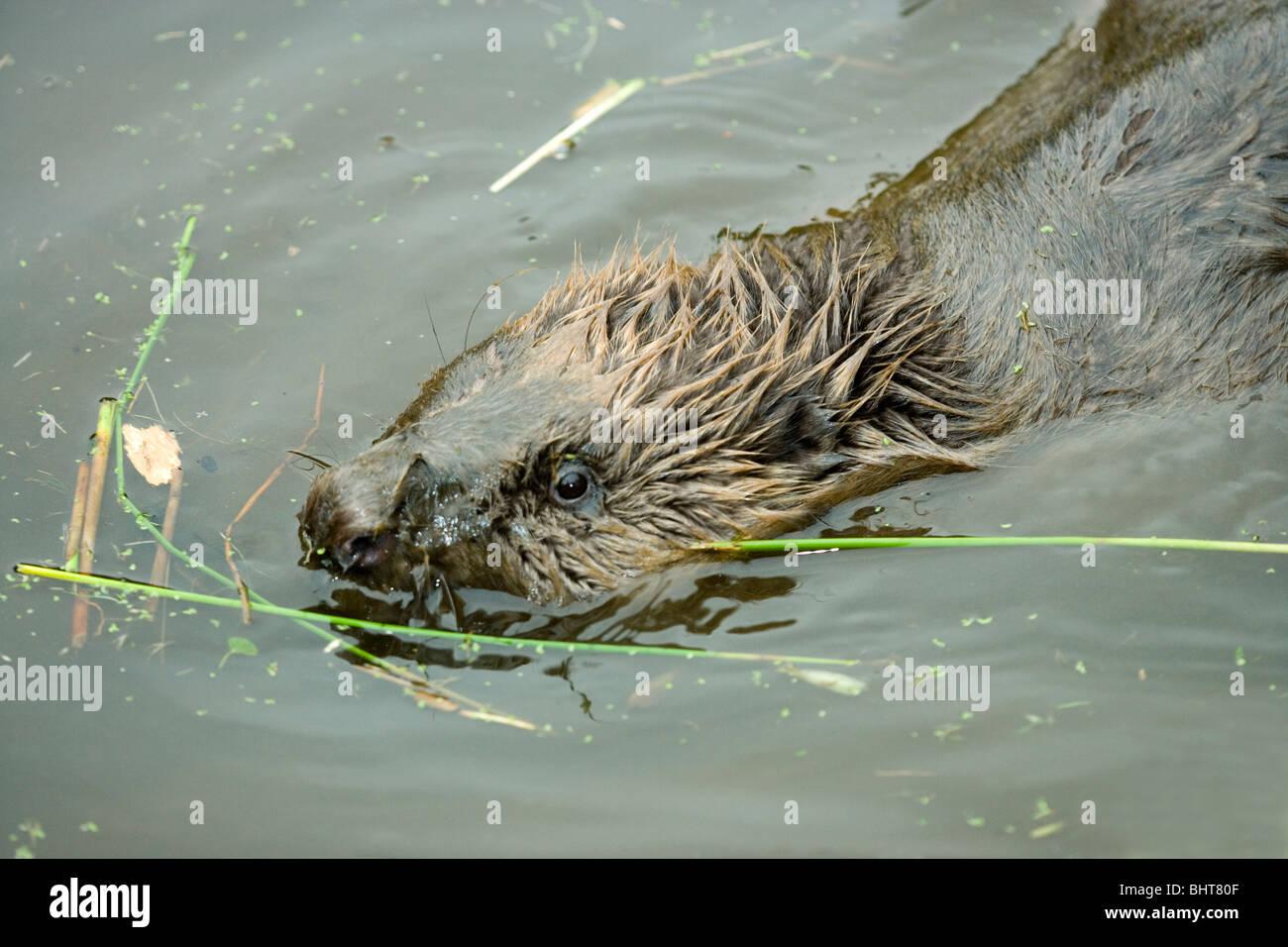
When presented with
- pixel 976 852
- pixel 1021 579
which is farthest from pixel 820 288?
pixel 976 852

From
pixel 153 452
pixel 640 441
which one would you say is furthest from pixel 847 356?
pixel 153 452

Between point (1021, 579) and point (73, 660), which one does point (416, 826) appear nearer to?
point (73, 660)

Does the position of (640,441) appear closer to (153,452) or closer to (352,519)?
(352,519)

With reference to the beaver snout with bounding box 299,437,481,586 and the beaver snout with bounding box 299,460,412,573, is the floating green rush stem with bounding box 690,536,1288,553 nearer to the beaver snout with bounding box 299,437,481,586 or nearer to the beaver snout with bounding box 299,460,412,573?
the beaver snout with bounding box 299,437,481,586

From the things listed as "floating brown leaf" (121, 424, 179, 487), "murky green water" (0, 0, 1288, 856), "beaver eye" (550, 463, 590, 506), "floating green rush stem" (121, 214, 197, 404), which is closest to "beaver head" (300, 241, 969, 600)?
"beaver eye" (550, 463, 590, 506)

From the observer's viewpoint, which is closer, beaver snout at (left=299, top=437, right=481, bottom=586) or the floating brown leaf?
beaver snout at (left=299, top=437, right=481, bottom=586)
